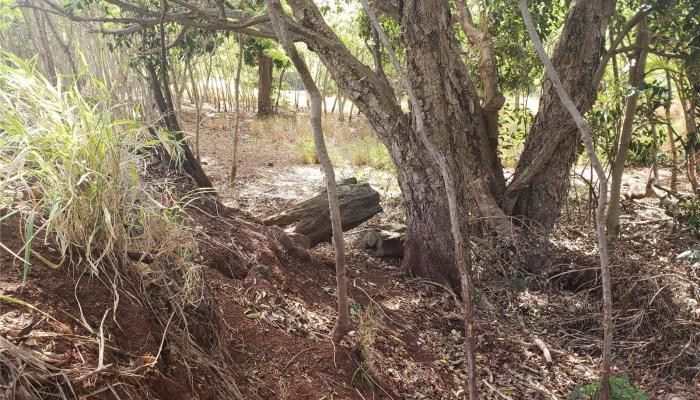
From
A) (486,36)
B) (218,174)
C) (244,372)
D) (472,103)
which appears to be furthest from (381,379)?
(218,174)

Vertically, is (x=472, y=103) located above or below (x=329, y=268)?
above

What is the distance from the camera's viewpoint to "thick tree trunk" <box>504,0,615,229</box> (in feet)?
13.6

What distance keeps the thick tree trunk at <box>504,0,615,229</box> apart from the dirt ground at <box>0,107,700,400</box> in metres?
0.52

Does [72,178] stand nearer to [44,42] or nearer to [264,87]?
[44,42]

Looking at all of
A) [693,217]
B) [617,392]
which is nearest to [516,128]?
[693,217]

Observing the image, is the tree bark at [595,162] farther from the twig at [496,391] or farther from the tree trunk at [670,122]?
the tree trunk at [670,122]

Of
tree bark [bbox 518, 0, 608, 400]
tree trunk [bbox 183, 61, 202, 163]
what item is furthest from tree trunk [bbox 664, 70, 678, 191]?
tree trunk [bbox 183, 61, 202, 163]

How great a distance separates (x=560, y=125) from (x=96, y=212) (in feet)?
11.8

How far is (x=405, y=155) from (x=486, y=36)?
1.69 m

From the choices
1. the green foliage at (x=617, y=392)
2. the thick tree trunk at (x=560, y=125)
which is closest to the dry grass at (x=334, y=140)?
the thick tree trunk at (x=560, y=125)

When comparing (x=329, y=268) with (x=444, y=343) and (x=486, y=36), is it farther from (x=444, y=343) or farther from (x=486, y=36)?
(x=486, y=36)

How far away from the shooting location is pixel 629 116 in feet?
15.2

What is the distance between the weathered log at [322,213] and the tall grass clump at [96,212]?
8.03ft

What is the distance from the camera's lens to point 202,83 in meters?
16.6
